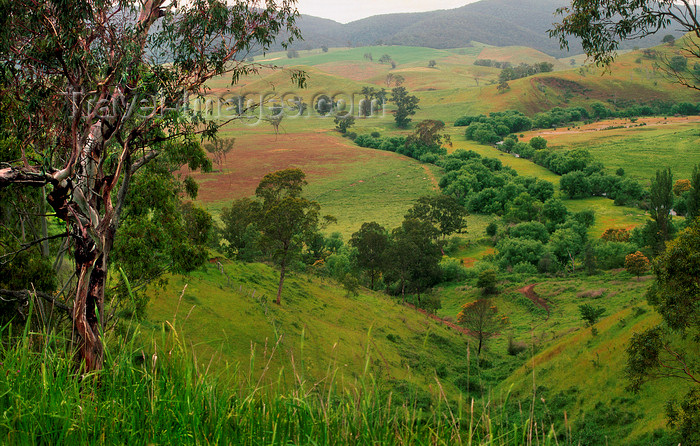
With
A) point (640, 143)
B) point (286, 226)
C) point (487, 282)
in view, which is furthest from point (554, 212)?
point (640, 143)

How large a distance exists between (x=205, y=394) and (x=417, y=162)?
118692mm

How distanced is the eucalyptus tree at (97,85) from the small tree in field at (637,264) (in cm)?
5433

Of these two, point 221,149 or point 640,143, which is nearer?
point 221,149

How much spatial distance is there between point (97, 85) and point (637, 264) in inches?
2317

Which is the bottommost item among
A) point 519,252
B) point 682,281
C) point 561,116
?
point 519,252

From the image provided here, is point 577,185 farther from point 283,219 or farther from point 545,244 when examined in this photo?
point 283,219

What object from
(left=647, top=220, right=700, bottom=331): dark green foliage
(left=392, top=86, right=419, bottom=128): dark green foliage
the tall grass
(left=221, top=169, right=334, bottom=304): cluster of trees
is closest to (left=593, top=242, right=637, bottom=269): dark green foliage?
(left=221, top=169, right=334, bottom=304): cluster of trees

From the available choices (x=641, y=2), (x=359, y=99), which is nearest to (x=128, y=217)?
(x=641, y=2)

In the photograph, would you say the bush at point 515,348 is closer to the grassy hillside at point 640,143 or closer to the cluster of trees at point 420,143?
the grassy hillside at point 640,143

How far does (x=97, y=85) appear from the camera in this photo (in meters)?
10.9

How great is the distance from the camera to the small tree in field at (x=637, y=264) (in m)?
54.7

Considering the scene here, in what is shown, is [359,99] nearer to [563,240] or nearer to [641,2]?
[563,240]

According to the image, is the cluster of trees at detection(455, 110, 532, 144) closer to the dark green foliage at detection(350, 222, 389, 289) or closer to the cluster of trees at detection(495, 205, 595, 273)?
the cluster of trees at detection(495, 205, 595, 273)

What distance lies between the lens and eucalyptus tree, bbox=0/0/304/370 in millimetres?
Result: 9320
